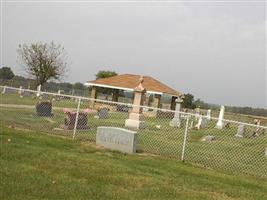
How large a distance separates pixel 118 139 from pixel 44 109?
8.64 m

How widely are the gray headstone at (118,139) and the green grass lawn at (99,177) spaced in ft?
1.58

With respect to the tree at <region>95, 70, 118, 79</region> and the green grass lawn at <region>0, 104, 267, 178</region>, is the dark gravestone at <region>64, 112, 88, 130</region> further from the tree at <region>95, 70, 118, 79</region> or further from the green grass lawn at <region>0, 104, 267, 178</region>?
the tree at <region>95, 70, 118, 79</region>

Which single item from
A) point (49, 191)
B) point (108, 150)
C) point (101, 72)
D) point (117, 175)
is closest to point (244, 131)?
point (108, 150)

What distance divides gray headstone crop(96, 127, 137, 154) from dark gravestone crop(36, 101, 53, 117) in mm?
7548

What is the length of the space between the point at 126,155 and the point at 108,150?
29.4 inches

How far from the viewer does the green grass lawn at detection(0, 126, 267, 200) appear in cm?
729

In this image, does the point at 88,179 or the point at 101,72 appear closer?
the point at 88,179

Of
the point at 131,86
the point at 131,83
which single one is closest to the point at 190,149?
the point at 131,86

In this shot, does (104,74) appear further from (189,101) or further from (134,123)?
(134,123)

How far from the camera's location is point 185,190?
847cm

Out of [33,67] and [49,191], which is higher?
[33,67]

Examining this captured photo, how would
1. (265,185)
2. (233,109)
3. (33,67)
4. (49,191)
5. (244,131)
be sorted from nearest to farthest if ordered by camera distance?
(49,191)
(265,185)
(244,131)
(33,67)
(233,109)

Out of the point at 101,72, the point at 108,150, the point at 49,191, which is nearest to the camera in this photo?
the point at 49,191

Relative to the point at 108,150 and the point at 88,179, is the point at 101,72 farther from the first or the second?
the point at 88,179
